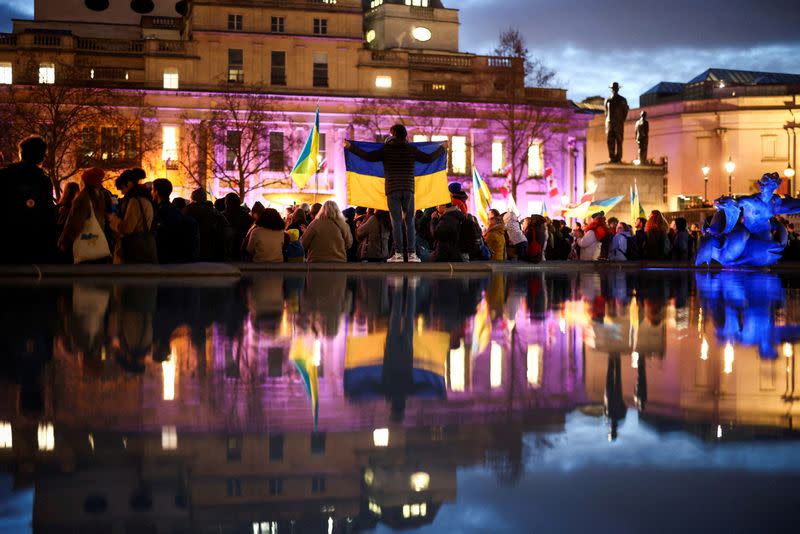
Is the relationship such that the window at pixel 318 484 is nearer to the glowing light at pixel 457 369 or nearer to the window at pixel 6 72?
the glowing light at pixel 457 369

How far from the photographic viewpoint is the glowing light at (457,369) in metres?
3.89

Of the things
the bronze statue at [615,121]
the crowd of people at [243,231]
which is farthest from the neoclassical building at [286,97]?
the crowd of people at [243,231]

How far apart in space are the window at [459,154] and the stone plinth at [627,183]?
2734 centimetres

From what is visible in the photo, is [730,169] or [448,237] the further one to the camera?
[730,169]

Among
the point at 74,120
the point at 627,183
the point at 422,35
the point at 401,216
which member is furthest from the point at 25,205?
the point at 422,35

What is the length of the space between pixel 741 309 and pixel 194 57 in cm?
5798

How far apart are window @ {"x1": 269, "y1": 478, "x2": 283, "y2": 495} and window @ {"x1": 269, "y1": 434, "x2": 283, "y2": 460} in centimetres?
21

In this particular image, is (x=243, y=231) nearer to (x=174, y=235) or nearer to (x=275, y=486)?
(x=174, y=235)

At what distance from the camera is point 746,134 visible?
3009 inches

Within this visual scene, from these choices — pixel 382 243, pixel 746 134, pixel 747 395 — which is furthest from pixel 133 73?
pixel 747 395

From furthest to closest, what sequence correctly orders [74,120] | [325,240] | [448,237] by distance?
[74,120] → [448,237] → [325,240]

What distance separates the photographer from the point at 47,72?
62125 millimetres

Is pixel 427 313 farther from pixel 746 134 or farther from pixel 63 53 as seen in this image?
pixel 746 134

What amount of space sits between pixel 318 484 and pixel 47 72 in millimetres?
64025
